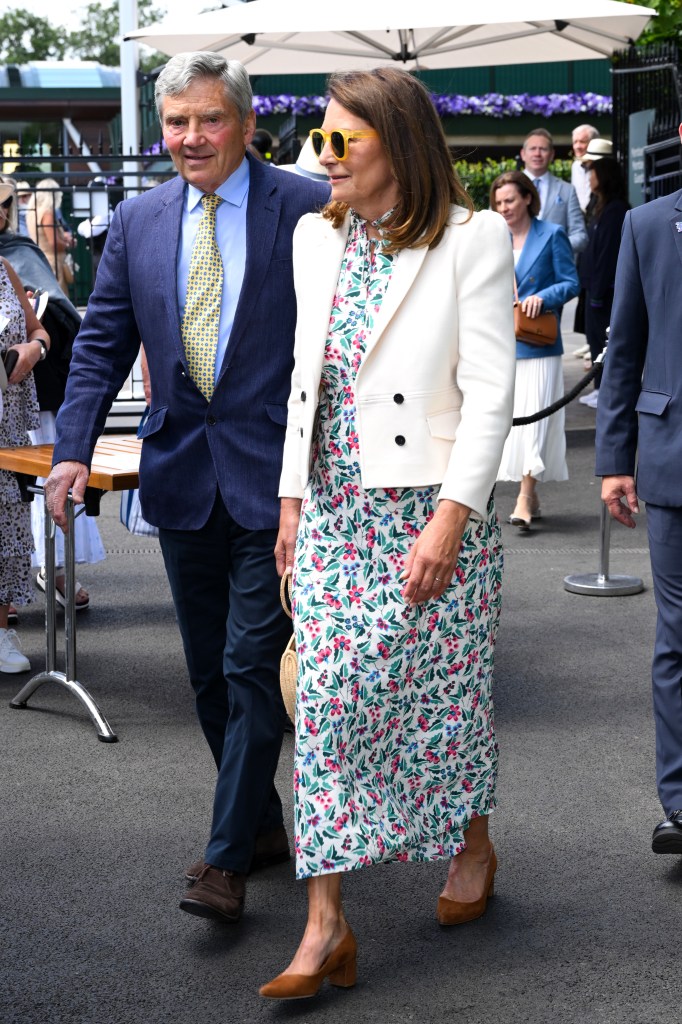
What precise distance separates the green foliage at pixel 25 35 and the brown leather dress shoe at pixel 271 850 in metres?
76.8

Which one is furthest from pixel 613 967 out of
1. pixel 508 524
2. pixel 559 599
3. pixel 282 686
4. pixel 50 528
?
pixel 508 524

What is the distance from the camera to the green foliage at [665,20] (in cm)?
1176

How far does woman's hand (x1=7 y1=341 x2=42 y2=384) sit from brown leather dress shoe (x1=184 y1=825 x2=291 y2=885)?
302cm

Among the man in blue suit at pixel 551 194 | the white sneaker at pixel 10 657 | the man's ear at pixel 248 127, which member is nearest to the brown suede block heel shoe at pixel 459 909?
the man's ear at pixel 248 127

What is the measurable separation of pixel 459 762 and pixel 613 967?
2.06ft

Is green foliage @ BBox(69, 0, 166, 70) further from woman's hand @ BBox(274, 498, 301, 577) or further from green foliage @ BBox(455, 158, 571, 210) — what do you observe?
woman's hand @ BBox(274, 498, 301, 577)

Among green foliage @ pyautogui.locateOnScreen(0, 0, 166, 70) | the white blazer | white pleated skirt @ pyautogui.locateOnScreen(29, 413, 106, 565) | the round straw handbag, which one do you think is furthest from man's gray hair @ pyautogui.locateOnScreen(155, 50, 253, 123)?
green foliage @ pyautogui.locateOnScreen(0, 0, 166, 70)

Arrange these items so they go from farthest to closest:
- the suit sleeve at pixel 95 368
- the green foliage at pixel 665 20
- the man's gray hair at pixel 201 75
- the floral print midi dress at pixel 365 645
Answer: the green foliage at pixel 665 20 < the suit sleeve at pixel 95 368 < the man's gray hair at pixel 201 75 < the floral print midi dress at pixel 365 645

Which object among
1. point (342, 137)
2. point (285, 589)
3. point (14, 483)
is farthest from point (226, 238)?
point (14, 483)

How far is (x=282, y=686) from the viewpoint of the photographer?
144 inches

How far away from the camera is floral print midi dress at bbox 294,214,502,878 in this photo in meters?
3.52

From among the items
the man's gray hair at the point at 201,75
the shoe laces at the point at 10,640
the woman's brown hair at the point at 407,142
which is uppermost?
the man's gray hair at the point at 201,75

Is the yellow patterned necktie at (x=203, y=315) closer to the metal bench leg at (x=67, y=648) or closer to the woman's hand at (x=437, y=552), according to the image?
the woman's hand at (x=437, y=552)

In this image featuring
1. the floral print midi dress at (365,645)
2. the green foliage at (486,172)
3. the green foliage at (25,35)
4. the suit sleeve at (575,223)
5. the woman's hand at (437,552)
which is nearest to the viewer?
the woman's hand at (437,552)
